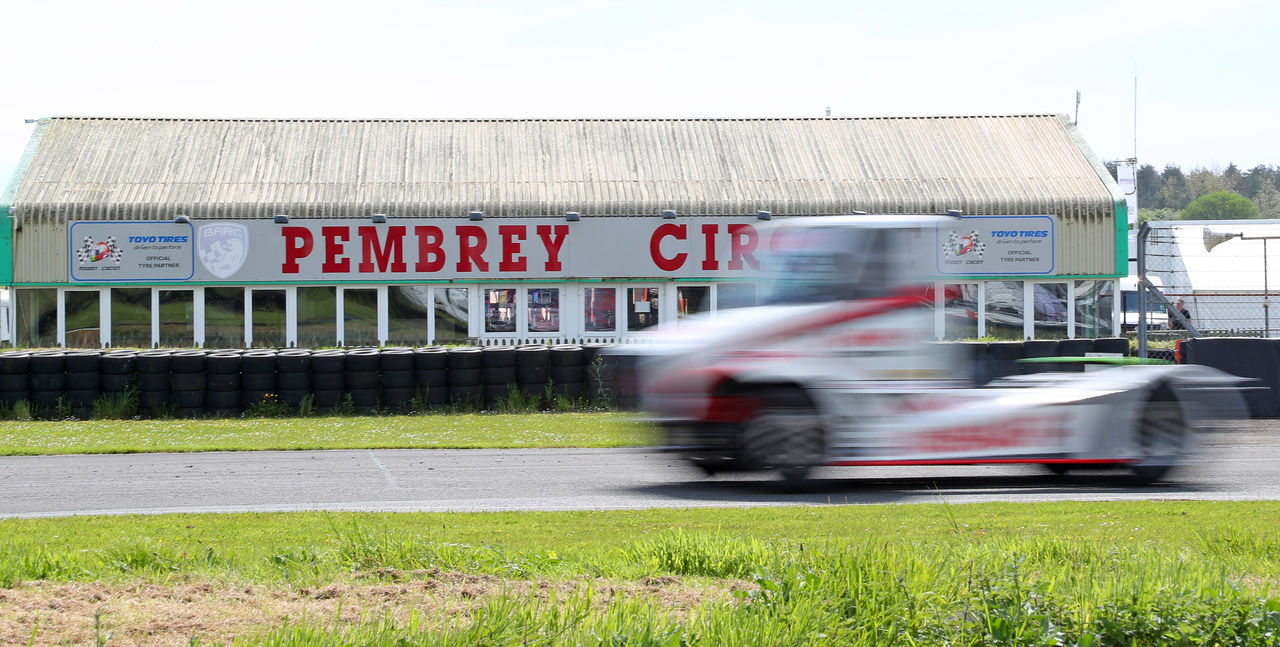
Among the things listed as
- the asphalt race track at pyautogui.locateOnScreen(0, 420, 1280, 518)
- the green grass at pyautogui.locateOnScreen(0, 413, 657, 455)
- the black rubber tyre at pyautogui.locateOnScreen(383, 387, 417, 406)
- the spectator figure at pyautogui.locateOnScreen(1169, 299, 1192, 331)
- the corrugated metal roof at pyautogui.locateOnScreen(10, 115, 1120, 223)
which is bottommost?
the green grass at pyautogui.locateOnScreen(0, 413, 657, 455)

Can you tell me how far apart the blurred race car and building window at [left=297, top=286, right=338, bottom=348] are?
2087cm

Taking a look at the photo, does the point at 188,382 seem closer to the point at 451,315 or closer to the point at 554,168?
the point at 451,315

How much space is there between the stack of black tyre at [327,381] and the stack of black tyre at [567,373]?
12.4 ft

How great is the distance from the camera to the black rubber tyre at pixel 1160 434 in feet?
36.4

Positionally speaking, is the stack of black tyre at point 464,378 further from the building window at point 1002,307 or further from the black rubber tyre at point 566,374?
the building window at point 1002,307

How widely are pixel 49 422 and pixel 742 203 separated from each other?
58.8ft

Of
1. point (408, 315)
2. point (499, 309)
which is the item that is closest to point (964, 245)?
point (499, 309)

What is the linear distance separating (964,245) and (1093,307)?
408 centimetres

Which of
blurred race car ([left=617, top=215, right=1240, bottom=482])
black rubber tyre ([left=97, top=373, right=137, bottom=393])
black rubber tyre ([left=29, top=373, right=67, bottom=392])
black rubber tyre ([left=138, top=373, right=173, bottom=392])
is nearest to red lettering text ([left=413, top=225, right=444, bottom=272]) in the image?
black rubber tyre ([left=138, top=373, right=173, bottom=392])

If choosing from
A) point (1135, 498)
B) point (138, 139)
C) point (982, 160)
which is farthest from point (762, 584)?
point (138, 139)

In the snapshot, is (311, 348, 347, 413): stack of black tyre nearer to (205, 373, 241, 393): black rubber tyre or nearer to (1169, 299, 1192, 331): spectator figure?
(205, 373, 241, 393): black rubber tyre

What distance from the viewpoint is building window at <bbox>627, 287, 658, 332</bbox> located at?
100 ft

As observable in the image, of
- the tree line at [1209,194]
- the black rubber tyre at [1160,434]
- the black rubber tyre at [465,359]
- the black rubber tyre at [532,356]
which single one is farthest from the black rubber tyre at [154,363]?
the tree line at [1209,194]

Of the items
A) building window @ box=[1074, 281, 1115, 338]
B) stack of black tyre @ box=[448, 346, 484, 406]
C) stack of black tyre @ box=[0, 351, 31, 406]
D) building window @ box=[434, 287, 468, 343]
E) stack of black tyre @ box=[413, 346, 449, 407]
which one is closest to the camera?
stack of black tyre @ box=[0, 351, 31, 406]
